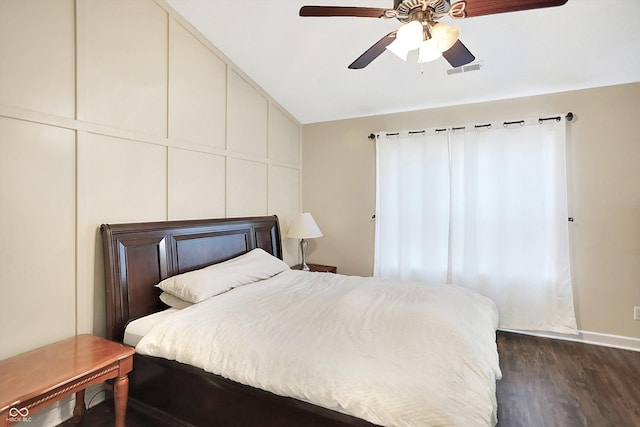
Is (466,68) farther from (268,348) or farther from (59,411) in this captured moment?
(59,411)

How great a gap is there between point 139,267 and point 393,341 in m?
1.82

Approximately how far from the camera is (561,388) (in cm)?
227

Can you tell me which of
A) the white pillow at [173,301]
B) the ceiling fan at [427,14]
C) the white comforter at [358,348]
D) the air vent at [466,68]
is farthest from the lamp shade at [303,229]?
the ceiling fan at [427,14]

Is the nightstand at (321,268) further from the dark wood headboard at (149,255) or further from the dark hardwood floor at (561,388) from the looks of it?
the dark hardwood floor at (561,388)

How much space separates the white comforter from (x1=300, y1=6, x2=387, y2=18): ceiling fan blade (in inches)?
68.7

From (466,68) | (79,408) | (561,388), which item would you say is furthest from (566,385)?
(79,408)

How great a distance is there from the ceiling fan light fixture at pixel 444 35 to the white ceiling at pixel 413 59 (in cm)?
81

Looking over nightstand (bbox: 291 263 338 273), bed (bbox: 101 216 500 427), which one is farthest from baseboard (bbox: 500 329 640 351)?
nightstand (bbox: 291 263 338 273)

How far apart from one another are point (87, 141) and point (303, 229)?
2.26m

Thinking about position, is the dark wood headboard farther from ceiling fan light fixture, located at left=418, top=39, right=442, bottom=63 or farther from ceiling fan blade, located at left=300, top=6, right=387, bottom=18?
ceiling fan light fixture, located at left=418, top=39, right=442, bottom=63

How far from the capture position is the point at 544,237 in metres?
3.08

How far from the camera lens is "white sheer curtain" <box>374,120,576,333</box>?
305 centimetres

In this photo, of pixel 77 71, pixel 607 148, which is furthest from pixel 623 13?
pixel 77 71

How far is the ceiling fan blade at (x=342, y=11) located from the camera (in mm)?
1617
